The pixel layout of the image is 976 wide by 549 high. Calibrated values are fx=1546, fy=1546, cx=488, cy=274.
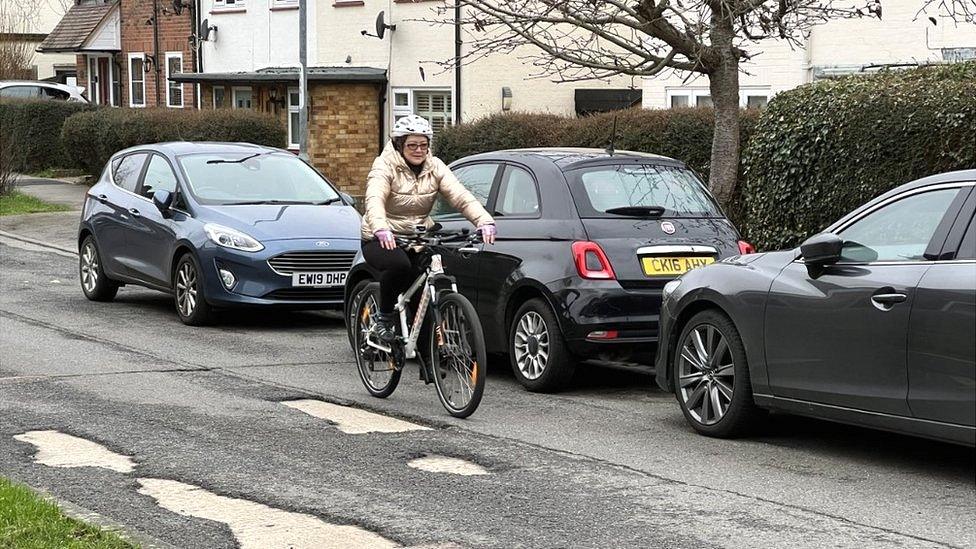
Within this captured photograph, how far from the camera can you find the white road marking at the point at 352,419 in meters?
9.00

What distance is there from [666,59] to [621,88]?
49.8ft

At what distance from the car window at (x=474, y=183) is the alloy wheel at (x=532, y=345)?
1.14 metres

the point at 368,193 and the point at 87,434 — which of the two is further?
the point at 368,193

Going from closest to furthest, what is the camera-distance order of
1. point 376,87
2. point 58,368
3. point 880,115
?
point 58,368
point 880,115
point 376,87

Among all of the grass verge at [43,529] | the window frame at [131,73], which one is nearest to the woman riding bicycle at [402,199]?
the grass verge at [43,529]

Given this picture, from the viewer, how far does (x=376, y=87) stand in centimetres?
3244

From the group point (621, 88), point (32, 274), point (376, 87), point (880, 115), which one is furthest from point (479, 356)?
point (376, 87)

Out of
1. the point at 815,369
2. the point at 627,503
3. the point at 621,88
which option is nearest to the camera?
the point at 627,503

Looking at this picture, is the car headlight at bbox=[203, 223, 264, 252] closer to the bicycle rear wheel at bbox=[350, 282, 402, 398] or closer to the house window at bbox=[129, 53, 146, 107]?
the bicycle rear wheel at bbox=[350, 282, 402, 398]

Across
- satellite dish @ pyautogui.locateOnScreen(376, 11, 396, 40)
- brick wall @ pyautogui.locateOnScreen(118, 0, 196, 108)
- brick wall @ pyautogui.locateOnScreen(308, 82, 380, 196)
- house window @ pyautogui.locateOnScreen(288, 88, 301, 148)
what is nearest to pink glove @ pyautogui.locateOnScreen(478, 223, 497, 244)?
satellite dish @ pyautogui.locateOnScreen(376, 11, 396, 40)

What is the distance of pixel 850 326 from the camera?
308 inches

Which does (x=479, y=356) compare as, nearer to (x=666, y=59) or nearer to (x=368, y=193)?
(x=368, y=193)

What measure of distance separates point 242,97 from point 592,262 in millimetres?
27457

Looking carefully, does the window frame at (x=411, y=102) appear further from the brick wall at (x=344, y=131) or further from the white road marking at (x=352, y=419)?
the white road marking at (x=352, y=419)
